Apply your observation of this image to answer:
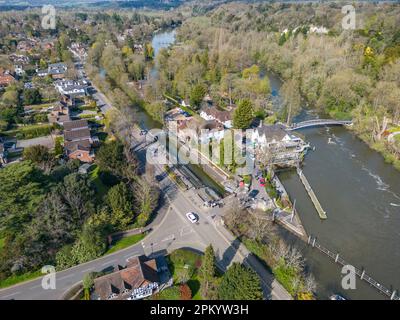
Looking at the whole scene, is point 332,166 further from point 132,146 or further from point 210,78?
point 210,78

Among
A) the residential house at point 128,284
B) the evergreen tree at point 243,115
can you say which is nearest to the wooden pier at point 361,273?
the residential house at point 128,284

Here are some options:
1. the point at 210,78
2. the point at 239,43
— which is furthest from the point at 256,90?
the point at 239,43

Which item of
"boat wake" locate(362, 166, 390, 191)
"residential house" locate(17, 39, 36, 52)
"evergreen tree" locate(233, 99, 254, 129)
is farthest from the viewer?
"residential house" locate(17, 39, 36, 52)

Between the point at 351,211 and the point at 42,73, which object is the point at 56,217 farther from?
the point at 42,73

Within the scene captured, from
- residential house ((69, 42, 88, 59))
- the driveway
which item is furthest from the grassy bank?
residential house ((69, 42, 88, 59))

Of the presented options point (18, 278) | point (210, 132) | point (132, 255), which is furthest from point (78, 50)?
point (132, 255)

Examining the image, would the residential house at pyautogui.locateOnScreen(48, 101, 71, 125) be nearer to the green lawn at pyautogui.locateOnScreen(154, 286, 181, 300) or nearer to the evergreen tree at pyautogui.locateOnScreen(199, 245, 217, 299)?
the green lawn at pyautogui.locateOnScreen(154, 286, 181, 300)
